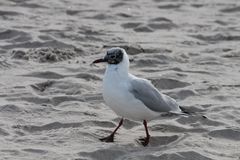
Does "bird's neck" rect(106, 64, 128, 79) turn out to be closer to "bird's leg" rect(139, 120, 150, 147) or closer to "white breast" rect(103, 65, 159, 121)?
"white breast" rect(103, 65, 159, 121)

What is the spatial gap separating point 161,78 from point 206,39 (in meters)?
2.08

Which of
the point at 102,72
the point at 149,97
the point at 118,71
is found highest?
the point at 118,71

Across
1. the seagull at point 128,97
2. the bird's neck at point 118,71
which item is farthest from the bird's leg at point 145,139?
the bird's neck at point 118,71

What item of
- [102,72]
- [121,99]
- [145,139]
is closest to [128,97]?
[121,99]

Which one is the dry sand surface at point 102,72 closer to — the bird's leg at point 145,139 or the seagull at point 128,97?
the bird's leg at point 145,139

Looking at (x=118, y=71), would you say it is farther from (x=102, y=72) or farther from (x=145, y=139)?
(x=102, y=72)

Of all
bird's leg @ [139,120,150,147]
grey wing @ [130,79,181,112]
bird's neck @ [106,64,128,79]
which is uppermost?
bird's neck @ [106,64,128,79]

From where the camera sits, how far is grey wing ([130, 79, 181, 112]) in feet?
19.5

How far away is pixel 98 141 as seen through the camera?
19.4 ft

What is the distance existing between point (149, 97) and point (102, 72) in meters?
2.02

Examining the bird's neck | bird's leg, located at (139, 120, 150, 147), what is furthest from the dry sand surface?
the bird's neck

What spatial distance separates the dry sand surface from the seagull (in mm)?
220

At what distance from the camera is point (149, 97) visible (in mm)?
5984

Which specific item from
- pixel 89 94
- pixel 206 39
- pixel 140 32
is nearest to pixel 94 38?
pixel 140 32
